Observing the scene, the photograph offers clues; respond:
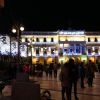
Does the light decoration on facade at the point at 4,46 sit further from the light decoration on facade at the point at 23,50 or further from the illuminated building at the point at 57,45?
the illuminated building at the point at 57,45

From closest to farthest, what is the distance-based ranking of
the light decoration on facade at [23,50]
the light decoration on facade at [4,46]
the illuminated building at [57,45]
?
the light decoration on facade at [4,46], the light decoration on facade at [23,50], the illuminated building at [57,45]

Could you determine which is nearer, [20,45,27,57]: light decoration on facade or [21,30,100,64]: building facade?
[20,45,27,57]: light decoration on facade

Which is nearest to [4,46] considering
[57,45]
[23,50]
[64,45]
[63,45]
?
[23,50]

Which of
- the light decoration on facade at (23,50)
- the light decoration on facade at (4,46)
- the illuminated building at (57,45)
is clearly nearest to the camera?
the light decoration on facade at (4,46)

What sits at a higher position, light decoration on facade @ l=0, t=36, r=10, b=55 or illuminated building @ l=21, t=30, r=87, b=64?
illuminated building @ l=21, t=30, r=87, b=64

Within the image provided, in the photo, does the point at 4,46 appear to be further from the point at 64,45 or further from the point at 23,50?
the point at 64,45

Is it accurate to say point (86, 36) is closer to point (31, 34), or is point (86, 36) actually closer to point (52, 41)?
point (52, 41)

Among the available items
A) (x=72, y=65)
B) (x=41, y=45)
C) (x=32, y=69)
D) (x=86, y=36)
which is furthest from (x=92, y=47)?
(x=72, y=65)

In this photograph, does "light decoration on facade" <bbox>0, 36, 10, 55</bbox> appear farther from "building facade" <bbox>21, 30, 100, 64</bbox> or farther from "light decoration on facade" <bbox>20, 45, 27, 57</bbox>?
"building facade" <bbox>21, 30, 100, 64</bbox>

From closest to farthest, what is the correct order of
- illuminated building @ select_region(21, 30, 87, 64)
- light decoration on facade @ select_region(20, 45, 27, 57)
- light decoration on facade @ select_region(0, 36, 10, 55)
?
light decoration on facade @ select_region(0, 36, 10, 55) < light decoration on facade @ select_region(20, 45, 27, 57) < illuminated building @ select_region(21, 30, 87, 64)

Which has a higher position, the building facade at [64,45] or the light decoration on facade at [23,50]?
the building facade at [64,45]

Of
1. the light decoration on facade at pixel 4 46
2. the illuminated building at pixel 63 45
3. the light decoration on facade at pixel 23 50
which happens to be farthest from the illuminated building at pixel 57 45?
the light decoration on facade at pixel 4 46

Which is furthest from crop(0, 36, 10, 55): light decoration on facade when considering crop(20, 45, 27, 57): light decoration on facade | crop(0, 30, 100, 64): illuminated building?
crop(0, 30, 100, 64): illuminated building

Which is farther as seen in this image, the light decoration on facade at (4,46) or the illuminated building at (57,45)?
the illuminated building at (57,45)
